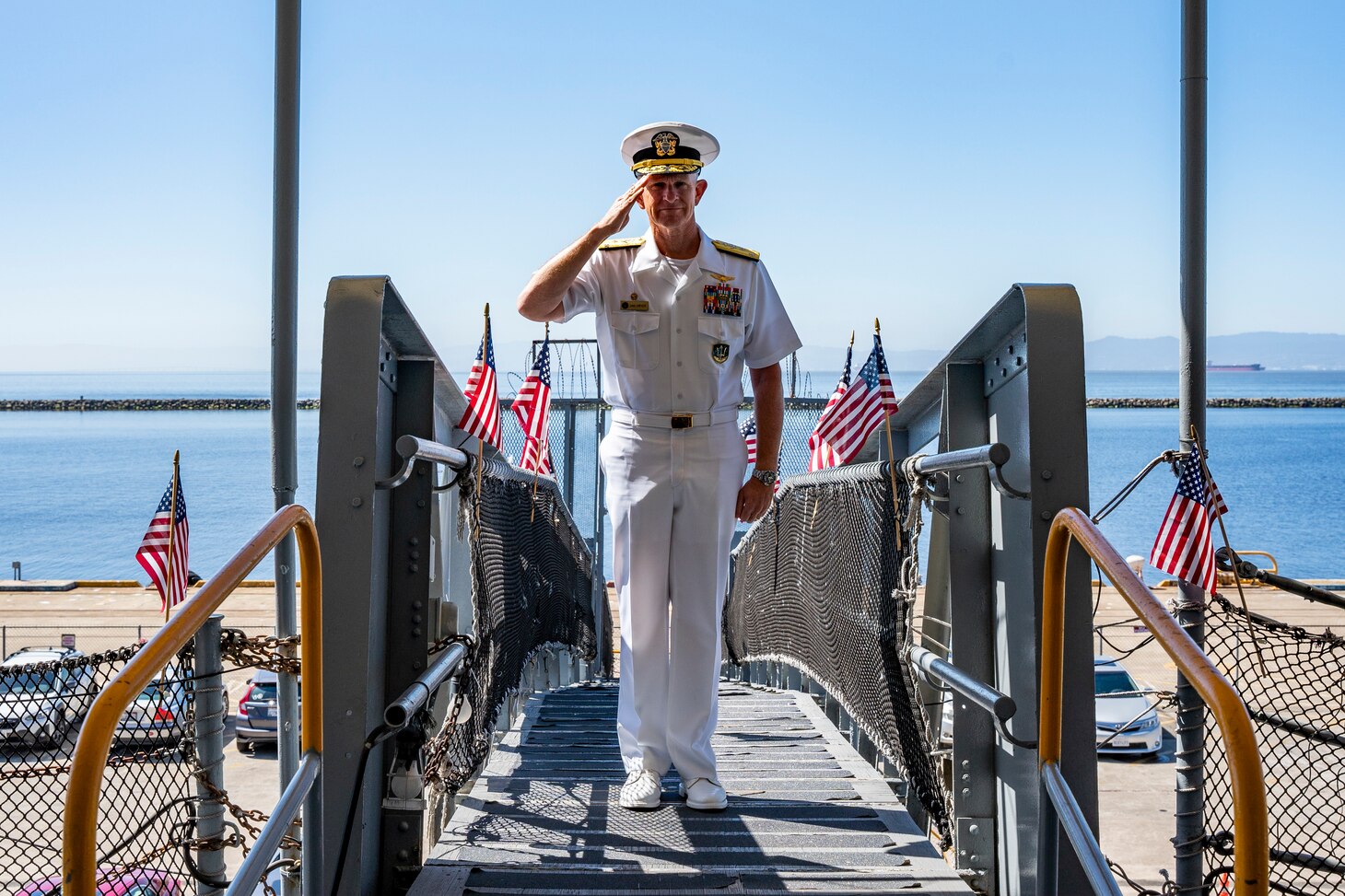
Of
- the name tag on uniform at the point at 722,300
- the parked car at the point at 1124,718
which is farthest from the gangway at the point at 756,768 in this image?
the parked car at the point at 1124,718

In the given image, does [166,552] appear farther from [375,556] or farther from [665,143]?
[375,556]

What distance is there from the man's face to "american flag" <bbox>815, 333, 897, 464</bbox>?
5.55ft

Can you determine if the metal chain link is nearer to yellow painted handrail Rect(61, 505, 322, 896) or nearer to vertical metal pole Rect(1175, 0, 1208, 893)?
yellow painted handrail Rect(61, 505, 322, 896)

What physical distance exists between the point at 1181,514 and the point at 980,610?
3444 mm

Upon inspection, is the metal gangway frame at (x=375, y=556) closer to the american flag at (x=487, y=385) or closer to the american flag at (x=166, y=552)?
the american flag at (x=487, y=385)

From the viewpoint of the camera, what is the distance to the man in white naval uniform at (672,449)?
421 cm

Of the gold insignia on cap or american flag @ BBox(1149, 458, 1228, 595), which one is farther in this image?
american flag @ BBox(1149, 458, 1228, 595)

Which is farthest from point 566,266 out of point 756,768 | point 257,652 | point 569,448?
point 569,448

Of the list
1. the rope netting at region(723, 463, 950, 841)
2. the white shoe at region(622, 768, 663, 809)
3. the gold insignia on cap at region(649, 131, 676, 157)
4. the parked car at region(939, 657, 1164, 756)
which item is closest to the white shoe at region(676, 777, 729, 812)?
the white shoe at region(622, 768, 663, 809)

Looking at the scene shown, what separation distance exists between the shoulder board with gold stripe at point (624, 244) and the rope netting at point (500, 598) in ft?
3.05

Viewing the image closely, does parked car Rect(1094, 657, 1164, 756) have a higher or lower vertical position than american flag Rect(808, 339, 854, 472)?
lower

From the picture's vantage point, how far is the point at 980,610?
11.6 feet

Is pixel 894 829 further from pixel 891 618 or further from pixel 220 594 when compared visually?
pixel 220 594

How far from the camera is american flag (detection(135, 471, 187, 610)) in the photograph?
1030 centimetres
